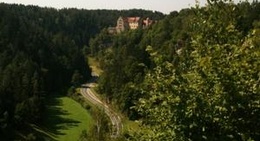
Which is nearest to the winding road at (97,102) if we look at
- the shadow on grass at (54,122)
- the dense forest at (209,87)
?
the shadow on grass at (54,122)

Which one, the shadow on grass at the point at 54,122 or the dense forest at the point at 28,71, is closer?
the shadow on grass at the point at 54,122

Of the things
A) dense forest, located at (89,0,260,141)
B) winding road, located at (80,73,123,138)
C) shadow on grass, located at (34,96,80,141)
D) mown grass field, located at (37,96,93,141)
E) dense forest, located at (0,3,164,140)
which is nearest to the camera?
dense forest, located at (89,0,260,141)

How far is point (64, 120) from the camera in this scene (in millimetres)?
86688

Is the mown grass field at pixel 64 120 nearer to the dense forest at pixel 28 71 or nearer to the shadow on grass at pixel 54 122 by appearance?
the shadow on grass at pixel 54 122

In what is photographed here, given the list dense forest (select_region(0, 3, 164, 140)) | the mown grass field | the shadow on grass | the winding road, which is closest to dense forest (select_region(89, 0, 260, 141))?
dense forest (select_region(0, 3, 164, 140))

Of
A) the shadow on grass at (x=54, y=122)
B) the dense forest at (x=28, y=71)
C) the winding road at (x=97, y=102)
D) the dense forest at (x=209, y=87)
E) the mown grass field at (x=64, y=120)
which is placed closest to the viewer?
the dense forest at (x=209, y=87)

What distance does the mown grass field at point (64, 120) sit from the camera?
76.1 meters

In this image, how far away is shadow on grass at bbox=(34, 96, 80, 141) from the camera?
76625mm

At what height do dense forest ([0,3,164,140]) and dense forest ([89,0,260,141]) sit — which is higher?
dense forest ([89,0,260,141])

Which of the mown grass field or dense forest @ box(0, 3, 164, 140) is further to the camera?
dense forest @ box(0, 3, 164, 140)

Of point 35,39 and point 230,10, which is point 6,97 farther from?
point 230,10

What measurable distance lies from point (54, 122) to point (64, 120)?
9.23 feet

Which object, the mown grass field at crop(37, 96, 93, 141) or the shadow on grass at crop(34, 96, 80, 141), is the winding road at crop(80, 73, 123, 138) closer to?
the mown grass field at crop(37, 96, 93, 141)

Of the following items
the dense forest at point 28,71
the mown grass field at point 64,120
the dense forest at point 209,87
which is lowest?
the mown grass field at point 64,120
